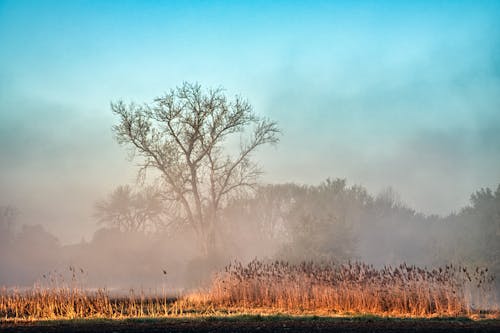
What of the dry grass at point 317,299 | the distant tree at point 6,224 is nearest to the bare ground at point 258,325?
the dry grass at point 317,299

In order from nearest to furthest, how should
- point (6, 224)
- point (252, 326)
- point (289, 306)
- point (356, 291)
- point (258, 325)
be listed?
point (252, 326)
point (258, 325)
point (356, 291)
point (289, 306)
point (6, 224)

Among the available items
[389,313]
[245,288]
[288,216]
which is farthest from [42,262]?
[389,313]

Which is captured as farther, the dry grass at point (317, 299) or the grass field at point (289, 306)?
the dry grass at point (317, 299)

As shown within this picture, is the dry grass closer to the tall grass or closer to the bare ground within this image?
the tall grass

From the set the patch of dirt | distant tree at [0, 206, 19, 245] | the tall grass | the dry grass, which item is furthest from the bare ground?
distant tree at [0, 206, 19, 245]

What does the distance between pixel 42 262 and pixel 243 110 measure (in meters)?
35.5

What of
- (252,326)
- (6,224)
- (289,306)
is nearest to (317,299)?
(289,306)

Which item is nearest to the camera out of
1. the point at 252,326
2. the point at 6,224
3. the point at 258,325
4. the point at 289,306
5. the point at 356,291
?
the point at 252,326

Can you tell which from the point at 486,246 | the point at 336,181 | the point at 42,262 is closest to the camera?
the point at 486,246

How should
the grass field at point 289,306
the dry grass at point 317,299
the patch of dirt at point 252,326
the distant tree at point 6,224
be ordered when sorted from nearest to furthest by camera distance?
the patch of dirt at point 252,326, the grass field at point 289,306, the dry grass at point 317,299, the distant tree at point 6,224

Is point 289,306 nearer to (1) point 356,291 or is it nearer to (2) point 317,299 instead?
(2) point 317,299

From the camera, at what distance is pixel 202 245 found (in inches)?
1464

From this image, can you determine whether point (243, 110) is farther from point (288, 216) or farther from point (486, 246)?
point (486, 246)

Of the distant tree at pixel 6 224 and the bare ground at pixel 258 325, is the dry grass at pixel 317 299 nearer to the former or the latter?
the bare ground at pixel 258 325
